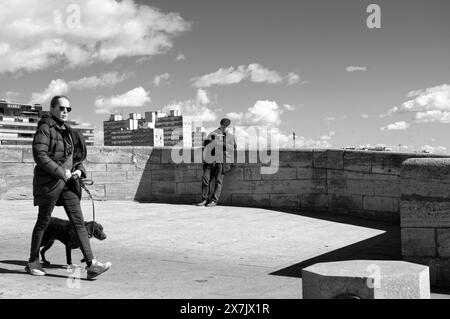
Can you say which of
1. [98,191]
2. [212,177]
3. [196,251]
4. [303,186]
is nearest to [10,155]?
[98,191]

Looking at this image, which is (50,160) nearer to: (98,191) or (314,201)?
(314,201)

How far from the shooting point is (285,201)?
10695mm

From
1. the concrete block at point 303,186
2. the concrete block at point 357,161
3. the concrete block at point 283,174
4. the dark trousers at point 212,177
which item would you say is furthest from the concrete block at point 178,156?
the concrete block at point 357,161

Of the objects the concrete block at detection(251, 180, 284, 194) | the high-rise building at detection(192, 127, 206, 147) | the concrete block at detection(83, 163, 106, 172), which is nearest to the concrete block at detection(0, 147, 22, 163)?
the concrete block at detection(83, 163, 106, 172)

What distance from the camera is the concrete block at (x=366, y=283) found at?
3.35m

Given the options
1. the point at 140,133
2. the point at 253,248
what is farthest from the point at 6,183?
the point at 140,133

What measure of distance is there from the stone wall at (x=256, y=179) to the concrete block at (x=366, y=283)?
5.29m

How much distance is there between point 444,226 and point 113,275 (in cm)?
317

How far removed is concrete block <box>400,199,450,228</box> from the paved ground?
2.33 ft

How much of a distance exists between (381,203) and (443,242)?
402 centimetres
